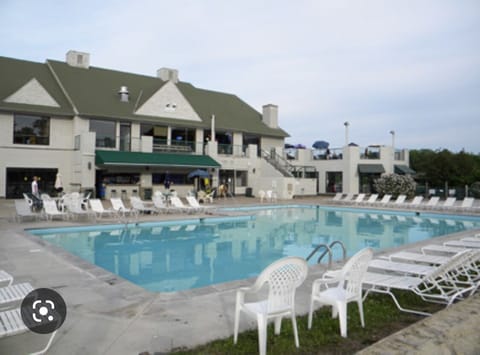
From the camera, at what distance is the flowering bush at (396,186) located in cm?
2942

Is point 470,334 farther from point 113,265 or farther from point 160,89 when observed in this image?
point 160,89

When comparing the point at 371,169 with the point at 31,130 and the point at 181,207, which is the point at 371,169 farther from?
the point at 31,130

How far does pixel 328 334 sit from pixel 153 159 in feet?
74.4

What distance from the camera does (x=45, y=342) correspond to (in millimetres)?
4094

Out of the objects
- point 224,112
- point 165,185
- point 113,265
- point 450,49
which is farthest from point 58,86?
point 450,49

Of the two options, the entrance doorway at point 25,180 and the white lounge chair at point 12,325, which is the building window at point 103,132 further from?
the white lounge chair at point 12,325

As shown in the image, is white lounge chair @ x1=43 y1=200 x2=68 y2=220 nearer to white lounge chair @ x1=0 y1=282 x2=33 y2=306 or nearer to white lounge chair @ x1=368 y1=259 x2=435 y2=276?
white lounge chair @ x1=0 y1=282 x2=33 y2=306

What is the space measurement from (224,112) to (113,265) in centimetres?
2604

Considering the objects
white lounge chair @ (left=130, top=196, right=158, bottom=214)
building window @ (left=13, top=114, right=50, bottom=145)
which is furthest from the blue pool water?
building window @ (left=13, top=114, right=50, bottom=145)

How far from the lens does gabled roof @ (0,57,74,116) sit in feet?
76.6

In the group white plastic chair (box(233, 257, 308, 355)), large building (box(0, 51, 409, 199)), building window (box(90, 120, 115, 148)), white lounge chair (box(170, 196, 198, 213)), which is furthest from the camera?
building window (box(90, 120, 115, 148))

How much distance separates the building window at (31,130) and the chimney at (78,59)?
6.70m

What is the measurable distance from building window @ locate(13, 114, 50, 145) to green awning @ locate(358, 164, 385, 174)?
25.1 m

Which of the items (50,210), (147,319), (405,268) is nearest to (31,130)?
(50,210)
